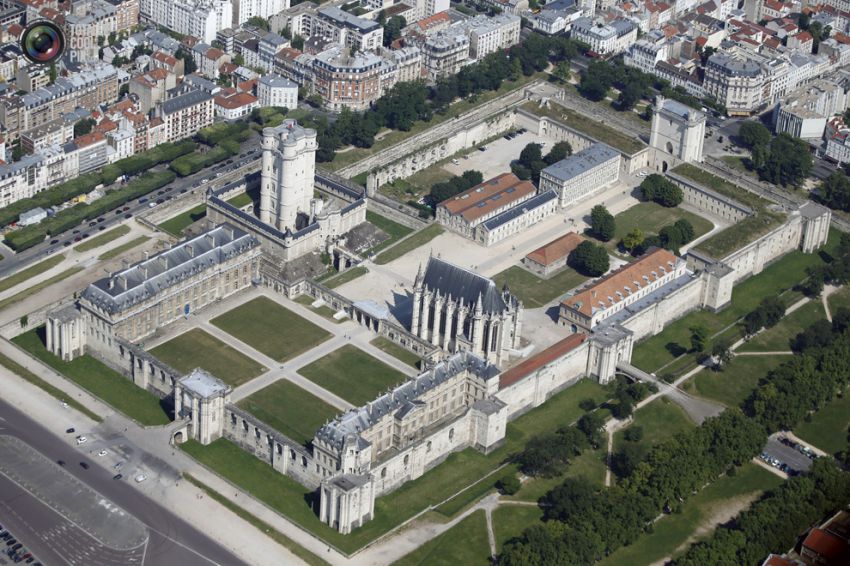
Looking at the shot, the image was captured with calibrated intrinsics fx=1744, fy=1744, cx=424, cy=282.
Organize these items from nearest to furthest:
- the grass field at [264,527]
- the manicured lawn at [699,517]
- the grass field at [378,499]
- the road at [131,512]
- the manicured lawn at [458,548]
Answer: the road at [131,512] → the grass field at [264,527] → the manicured lawn at [458,548] → the manicured lawn at [699,517] → the grass field at [378,499]

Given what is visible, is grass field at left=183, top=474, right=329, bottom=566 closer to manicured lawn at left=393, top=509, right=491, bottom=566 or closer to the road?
the road

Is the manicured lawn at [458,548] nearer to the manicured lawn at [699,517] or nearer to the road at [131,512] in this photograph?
the manicured lawn at [699,517]

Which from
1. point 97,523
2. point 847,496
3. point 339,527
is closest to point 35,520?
point 97,523

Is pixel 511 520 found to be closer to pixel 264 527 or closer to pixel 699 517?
pixel 699 517

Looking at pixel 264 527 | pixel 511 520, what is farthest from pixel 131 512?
pixel 511 520

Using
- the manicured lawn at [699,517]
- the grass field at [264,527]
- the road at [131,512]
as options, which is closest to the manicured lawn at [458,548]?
the grass field at [264,527]

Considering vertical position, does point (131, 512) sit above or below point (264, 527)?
below
